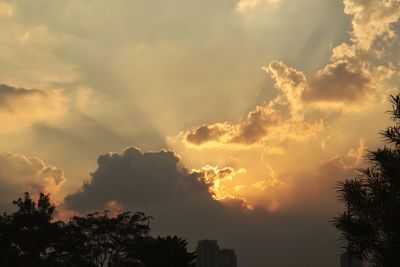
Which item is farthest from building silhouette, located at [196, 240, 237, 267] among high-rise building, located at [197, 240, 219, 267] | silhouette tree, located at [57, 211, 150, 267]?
silhouette tree, located at [57, 211, 150, 267]

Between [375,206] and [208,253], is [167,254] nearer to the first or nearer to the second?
[375,206]

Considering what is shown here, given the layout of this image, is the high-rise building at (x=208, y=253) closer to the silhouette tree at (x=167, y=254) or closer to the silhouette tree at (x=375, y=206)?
the silhouette tree at (x=167, y=254)

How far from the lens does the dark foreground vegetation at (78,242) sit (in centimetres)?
5006

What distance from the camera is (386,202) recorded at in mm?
22875

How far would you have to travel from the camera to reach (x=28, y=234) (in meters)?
55.9

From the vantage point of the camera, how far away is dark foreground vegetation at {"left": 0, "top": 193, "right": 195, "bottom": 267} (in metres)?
50.1

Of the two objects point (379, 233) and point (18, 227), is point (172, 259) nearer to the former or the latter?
point (18, 227)

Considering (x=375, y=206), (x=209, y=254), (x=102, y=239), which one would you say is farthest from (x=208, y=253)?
(x=375, y=206)

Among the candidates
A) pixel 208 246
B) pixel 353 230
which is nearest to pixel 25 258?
pixel 353 230

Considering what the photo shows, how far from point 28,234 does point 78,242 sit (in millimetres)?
8430

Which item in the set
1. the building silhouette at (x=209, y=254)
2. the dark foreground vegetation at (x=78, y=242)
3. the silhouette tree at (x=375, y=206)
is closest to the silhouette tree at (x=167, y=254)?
the dark foreground vegetation at (x=78, y=242)

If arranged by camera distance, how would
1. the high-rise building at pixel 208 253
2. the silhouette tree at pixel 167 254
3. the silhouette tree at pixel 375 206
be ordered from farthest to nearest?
the high-rise building at pixel 208 253 < the silhouette tree at pixel 167 254 < the silhouette tree at pixel 375 206

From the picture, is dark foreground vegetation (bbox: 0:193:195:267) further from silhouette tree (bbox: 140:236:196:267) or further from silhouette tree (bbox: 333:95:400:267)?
silhouette tree (bbox: 333:95:400:267)

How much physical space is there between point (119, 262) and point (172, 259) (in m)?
17.8
